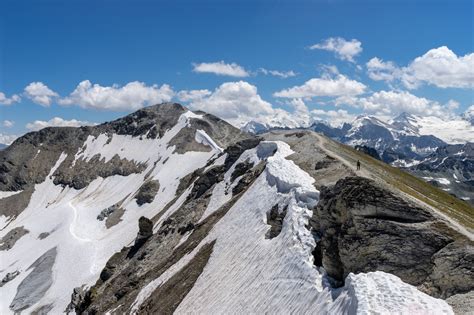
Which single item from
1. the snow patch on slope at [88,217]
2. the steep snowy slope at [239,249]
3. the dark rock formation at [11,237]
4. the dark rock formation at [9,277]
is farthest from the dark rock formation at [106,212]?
the dark rock formation at [11,237]

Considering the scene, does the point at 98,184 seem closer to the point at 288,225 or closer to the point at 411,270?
the point at 288,225

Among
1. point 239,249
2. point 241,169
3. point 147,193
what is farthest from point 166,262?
point 147,193

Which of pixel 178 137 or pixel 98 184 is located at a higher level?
pixel 178 137

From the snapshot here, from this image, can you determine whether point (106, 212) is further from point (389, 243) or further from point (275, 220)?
point (389, 243)

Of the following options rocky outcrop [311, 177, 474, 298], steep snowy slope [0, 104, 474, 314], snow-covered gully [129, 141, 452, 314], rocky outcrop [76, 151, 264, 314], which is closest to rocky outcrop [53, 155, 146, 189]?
steep snowy slope [0, 104, 474, 314]

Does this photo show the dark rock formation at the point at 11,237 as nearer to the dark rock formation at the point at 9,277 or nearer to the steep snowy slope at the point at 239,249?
the steep snowy slope at the point at 239,249

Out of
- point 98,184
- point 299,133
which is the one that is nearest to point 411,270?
point 299,133

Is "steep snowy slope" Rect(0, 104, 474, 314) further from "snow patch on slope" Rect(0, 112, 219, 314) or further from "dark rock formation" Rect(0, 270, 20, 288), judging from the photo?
"snow patch on slope" Rect(0, 112, 219, 314)
